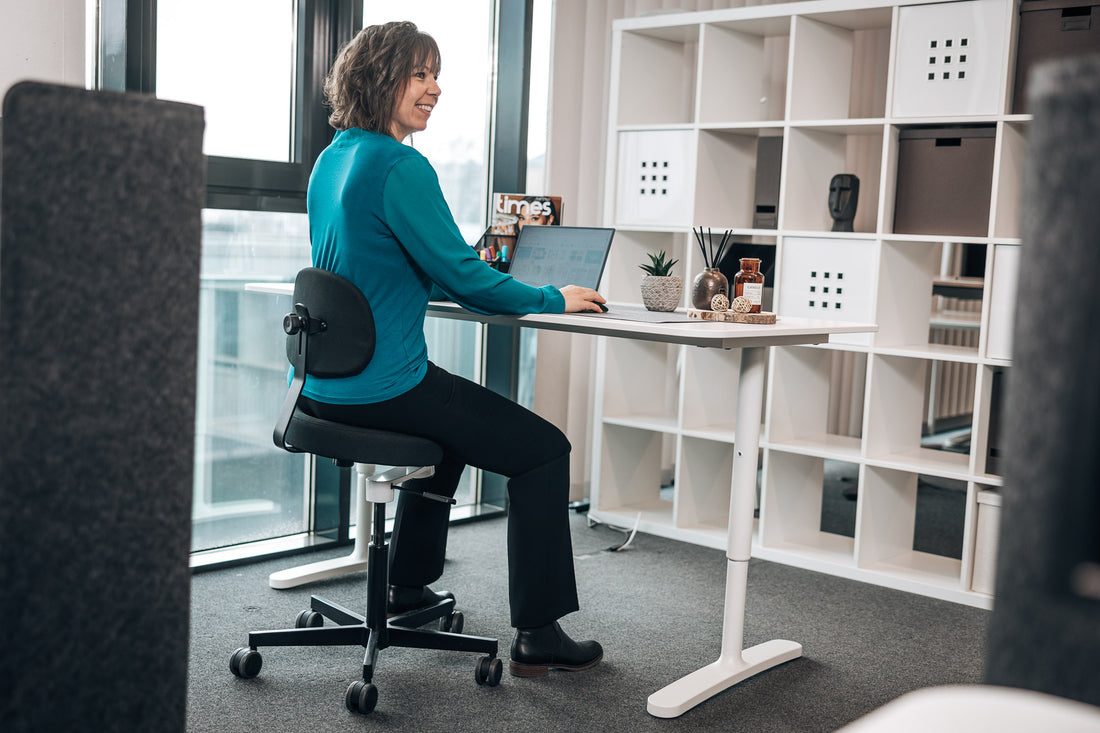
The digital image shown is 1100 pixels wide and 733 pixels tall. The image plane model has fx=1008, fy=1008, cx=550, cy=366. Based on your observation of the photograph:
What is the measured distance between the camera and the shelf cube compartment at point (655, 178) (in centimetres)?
334

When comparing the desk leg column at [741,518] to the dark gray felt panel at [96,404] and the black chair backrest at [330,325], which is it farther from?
Answer: the dark gray felt panel at [96,404]

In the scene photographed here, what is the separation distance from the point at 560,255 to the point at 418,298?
540mm

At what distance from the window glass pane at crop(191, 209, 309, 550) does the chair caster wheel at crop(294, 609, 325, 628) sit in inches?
27.2

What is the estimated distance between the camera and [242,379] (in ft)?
9.71

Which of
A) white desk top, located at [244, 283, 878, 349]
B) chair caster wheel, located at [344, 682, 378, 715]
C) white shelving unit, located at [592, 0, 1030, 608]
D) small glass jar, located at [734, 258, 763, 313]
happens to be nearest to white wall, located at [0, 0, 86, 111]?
white desk top, located at [244, 283, 878, 349]

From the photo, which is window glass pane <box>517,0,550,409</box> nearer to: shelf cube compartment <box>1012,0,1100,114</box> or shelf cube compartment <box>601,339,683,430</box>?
shelf cube compartment <box>601,339,683,430</box>

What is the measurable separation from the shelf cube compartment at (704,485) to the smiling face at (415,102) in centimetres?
160

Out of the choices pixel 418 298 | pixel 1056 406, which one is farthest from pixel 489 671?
pixel 1056 406

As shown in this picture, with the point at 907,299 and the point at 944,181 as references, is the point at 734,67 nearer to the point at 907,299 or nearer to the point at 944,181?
the point at 944,181

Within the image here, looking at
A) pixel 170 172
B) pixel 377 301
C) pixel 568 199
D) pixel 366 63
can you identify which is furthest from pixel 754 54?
pixel 170 172

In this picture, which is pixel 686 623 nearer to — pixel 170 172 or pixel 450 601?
pixel 450 601

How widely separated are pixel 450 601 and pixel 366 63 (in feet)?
4.02

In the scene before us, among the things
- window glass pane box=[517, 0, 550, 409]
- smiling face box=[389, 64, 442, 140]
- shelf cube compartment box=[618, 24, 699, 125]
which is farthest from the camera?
window glass pane box=[517, 0, 550, 409]

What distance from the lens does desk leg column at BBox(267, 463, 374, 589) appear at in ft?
8.91
